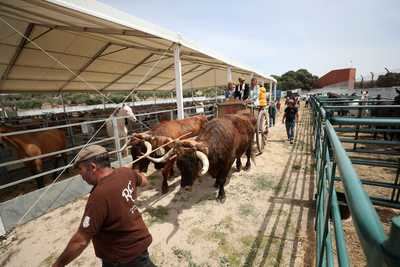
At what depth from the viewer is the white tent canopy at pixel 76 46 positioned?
3.61 metres

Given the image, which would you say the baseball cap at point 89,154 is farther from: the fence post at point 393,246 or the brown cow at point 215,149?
the brown cow at point 215,149

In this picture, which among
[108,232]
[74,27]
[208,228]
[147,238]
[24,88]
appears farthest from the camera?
[24,88]

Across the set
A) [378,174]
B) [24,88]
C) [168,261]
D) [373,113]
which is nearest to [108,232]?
[168,261]

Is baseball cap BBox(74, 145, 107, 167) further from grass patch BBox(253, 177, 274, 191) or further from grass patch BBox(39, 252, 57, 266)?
grass patch BBox(253, 177, 274, 191)

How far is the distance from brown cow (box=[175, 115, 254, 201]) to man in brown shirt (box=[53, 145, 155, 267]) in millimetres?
1673

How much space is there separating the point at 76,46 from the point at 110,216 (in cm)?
664

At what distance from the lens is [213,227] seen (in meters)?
3.35

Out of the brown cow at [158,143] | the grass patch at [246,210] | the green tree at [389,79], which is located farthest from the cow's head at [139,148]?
the green tree at [389,79]

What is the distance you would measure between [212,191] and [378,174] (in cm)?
396

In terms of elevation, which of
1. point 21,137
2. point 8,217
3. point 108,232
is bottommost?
point 8,217

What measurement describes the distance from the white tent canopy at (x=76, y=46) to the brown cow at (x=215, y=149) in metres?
1.75

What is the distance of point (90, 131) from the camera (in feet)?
25.8

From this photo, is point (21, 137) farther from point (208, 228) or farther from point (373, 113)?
point (373, 113)

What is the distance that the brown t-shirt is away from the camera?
157 cm
